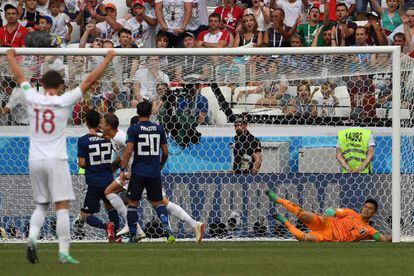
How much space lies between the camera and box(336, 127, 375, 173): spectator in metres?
17.0

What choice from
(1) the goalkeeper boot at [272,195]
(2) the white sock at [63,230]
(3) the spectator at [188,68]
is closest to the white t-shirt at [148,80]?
(3) the spectator at [188,68]

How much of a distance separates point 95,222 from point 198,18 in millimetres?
7172

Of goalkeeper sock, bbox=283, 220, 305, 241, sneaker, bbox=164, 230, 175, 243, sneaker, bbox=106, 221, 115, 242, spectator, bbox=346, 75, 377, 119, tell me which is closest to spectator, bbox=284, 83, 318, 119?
spectator, bbox=346, 75, 377, 119

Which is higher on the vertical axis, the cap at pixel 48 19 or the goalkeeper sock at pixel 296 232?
the cap at pixel 48 19

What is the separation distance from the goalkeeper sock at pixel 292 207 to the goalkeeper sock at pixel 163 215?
1.67 m

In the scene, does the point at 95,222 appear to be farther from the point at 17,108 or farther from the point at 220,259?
the point at 220,259

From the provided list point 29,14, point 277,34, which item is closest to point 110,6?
point 29,14

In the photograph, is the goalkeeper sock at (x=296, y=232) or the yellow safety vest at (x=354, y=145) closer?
the goalkeeper sock at (x=296, y=232)

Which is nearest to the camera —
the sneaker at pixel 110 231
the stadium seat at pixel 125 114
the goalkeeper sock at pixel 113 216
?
the sneaker at pixel 110 231

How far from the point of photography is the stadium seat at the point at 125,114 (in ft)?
56.7

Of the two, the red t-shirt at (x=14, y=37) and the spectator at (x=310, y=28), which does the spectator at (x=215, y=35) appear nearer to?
the spectator at (x=310, y=28)

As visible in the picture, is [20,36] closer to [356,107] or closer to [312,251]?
[356,107]

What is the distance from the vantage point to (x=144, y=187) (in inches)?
623

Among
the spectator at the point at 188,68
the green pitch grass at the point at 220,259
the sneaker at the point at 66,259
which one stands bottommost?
the green pitch grass at the point at 220,259
